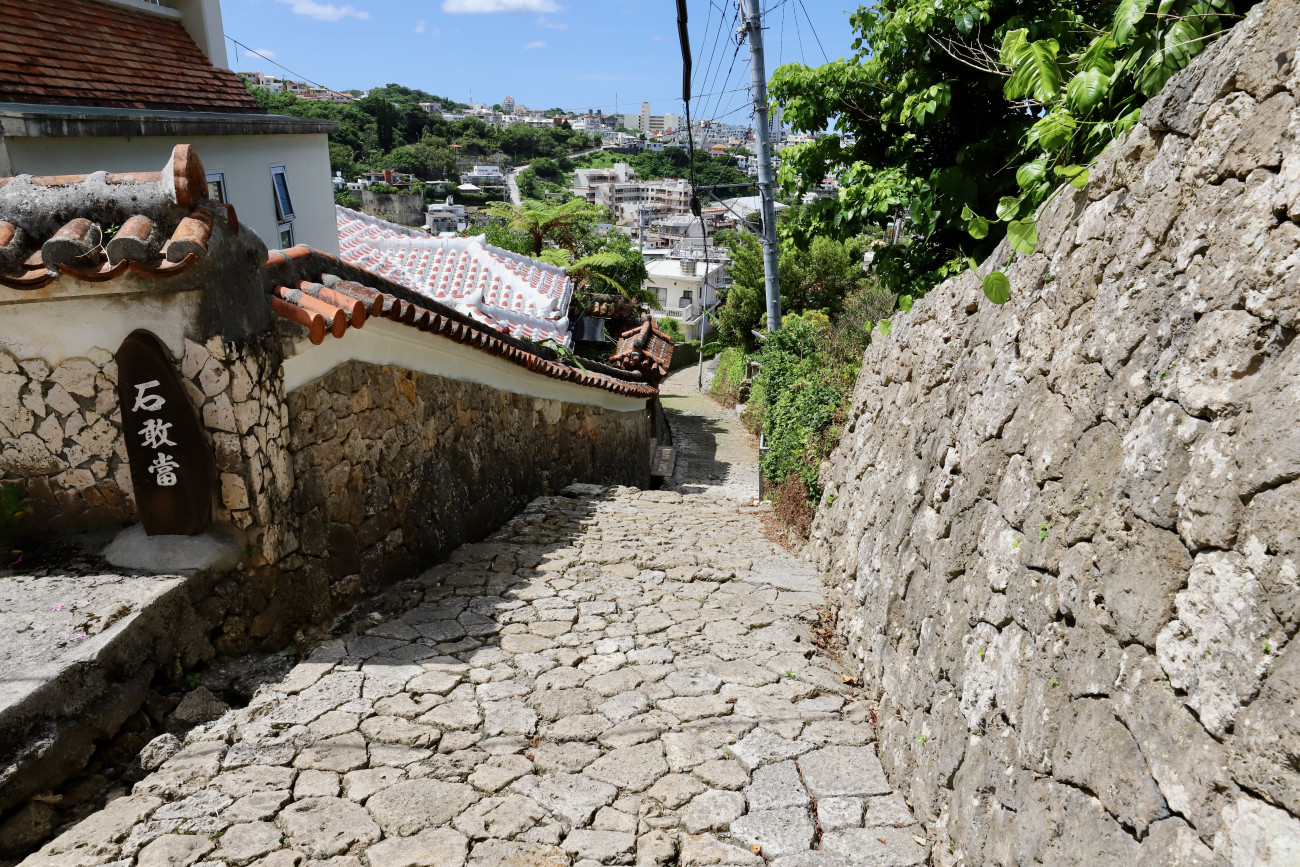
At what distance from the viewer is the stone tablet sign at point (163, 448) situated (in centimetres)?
425

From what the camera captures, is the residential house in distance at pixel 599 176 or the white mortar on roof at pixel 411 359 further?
the residential house in distance at pixel 599 176

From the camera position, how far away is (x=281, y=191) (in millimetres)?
10836

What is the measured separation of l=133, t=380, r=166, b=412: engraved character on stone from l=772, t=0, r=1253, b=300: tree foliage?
415 cm

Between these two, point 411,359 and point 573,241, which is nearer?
point 411,359

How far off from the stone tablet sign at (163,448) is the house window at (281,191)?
727 cm

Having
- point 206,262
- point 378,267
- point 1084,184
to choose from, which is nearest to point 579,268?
point 378,267

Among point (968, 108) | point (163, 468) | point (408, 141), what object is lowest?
point (163, 468)

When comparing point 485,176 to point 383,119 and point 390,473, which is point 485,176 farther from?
point 390,473

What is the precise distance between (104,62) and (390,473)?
6119 millimetres

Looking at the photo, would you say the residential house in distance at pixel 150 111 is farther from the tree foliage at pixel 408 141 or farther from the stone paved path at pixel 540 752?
the tree foliage at pixel 408 141

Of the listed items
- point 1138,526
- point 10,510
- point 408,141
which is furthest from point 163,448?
point 408,141

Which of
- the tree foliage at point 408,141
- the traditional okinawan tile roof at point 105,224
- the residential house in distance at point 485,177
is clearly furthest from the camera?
the residential house in distance at point 485,177

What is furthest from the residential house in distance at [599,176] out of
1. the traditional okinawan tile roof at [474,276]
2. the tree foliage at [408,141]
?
the traditional okinawan tile roof at [474,276]

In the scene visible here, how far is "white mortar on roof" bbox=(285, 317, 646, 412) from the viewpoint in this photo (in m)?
5.07
